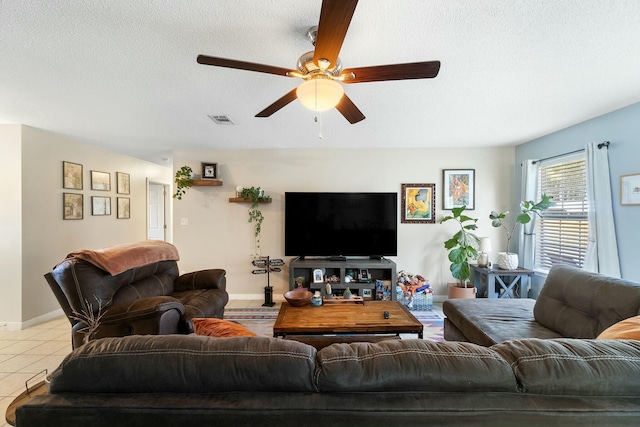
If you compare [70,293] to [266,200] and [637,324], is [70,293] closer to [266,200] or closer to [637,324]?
[266,200]

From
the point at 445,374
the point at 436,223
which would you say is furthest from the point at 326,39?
the point at 436,223

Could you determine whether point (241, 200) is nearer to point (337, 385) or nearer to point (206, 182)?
point (206, 182)

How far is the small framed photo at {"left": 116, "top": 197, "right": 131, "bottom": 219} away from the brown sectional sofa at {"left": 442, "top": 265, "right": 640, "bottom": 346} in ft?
16.2

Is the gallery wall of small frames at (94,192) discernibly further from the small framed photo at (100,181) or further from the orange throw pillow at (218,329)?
the orange throw pillow at (218,329)

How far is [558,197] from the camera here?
3.31 m

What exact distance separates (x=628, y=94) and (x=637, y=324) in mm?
2130

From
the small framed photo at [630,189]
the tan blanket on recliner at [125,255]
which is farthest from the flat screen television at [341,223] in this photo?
the small framed photo at [630,189]

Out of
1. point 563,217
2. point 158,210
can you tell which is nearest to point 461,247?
point 563,217

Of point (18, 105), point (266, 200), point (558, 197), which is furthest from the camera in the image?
point (266, 200)

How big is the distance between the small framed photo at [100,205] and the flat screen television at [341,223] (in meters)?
2.81

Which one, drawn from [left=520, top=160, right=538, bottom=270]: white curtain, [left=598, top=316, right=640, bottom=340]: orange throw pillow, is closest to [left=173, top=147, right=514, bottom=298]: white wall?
[left=520, top=160, right=538, bottom=270]: white curtain

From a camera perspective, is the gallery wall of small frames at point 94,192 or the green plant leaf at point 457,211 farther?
the green plant leaf at point 457,211

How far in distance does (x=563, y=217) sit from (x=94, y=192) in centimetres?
625

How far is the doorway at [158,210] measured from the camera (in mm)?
5742
